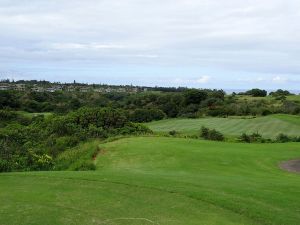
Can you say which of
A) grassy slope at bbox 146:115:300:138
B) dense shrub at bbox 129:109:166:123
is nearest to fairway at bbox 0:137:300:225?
A: grassy slope at bbox 146:115:300:138

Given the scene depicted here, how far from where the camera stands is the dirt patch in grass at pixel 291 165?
75.0 feet

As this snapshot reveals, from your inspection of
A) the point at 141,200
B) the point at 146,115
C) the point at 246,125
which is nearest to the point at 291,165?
the point at 141,200

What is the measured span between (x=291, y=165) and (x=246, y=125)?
5083cm

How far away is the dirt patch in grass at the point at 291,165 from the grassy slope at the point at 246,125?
37508 mm

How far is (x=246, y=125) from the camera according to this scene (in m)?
73.9

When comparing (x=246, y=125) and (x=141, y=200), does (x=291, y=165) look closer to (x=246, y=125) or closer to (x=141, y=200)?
(x=141, y=200)

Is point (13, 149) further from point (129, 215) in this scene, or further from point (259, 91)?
point (259, 91)

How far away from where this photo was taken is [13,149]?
25781mm

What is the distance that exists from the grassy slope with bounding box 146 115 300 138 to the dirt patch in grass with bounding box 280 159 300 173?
1477 inches

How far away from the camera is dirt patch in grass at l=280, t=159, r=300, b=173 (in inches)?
900

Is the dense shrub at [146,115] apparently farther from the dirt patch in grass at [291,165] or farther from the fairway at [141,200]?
the fairway at [141,200]

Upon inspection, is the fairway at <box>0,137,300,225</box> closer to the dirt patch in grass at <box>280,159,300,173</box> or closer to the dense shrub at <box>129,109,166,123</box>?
the dirt patch in grass at <box>280,159,300,173</box>

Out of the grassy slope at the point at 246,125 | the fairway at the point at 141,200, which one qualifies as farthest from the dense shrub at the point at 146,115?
the fairway at the point at 141,200

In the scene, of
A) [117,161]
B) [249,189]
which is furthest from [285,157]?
[249,189]
